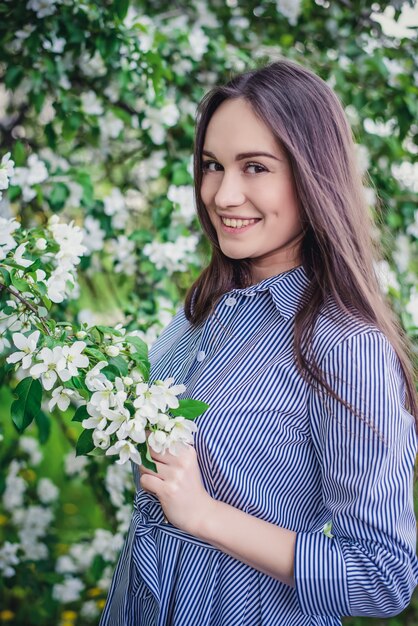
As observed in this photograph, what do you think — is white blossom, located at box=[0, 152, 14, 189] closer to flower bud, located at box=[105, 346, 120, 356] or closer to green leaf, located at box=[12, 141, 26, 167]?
flower bud, located at box=[105, 346, 120, 356]

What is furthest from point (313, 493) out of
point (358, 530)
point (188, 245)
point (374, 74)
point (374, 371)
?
point (374, 74)

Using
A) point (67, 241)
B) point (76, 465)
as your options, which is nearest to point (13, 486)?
point (76, 465)

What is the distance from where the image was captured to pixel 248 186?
51.9 inches

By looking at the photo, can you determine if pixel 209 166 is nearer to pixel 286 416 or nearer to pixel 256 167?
pixel 256 167

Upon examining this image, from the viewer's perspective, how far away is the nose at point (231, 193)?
1315 millimetres

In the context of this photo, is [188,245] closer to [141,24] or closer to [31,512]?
[141,24]

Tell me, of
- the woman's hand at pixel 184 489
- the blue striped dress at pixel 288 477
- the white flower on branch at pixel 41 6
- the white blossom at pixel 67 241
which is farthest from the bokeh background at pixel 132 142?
the woman's hand at pixel 184 489

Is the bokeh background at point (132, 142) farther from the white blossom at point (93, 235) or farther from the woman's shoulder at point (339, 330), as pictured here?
the woman's shoulder at point (339, 330)

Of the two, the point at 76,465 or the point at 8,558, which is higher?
the point at 76,465

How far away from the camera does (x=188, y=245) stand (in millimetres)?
2232

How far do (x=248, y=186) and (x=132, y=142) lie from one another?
4.60ft

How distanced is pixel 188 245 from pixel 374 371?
118 centimetres

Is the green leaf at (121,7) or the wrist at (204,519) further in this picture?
the green leaf at (121,7)

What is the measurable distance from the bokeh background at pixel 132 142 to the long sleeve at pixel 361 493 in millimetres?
876
